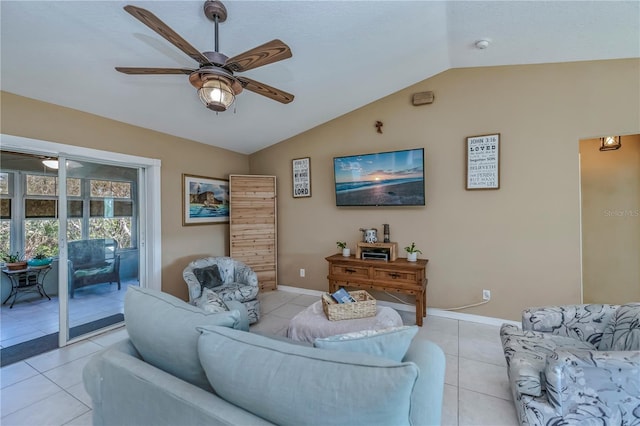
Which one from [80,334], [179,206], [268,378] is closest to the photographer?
[268,378]

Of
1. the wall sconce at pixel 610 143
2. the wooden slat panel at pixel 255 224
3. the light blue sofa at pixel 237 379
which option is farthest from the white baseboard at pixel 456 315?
the light blue sofa at pixel 237 379

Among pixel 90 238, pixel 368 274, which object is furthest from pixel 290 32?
pixel 90 238

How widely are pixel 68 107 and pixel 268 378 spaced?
338 centimetres

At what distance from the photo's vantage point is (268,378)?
91 centimetres

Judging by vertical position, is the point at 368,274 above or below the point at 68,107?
below

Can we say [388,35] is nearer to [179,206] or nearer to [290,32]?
[290,32]

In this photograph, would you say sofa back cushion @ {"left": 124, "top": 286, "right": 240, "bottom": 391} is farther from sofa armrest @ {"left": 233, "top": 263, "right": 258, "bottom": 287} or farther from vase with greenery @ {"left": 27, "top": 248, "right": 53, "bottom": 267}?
vase with greenery @ {"left": 27, "top": 248, "right": 53, "bottom": 267}

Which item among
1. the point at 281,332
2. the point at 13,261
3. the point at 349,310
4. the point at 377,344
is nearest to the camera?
the point at 377,344

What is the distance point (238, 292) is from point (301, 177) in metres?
2.01

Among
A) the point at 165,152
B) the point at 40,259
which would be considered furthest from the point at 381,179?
the point at 40,259

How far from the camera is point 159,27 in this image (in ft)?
4.47

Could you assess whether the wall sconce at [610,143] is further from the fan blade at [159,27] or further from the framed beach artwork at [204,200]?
the framed beach artwork at [204,200]

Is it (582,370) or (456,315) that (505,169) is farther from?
(582,370)

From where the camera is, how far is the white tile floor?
1.83 meters
